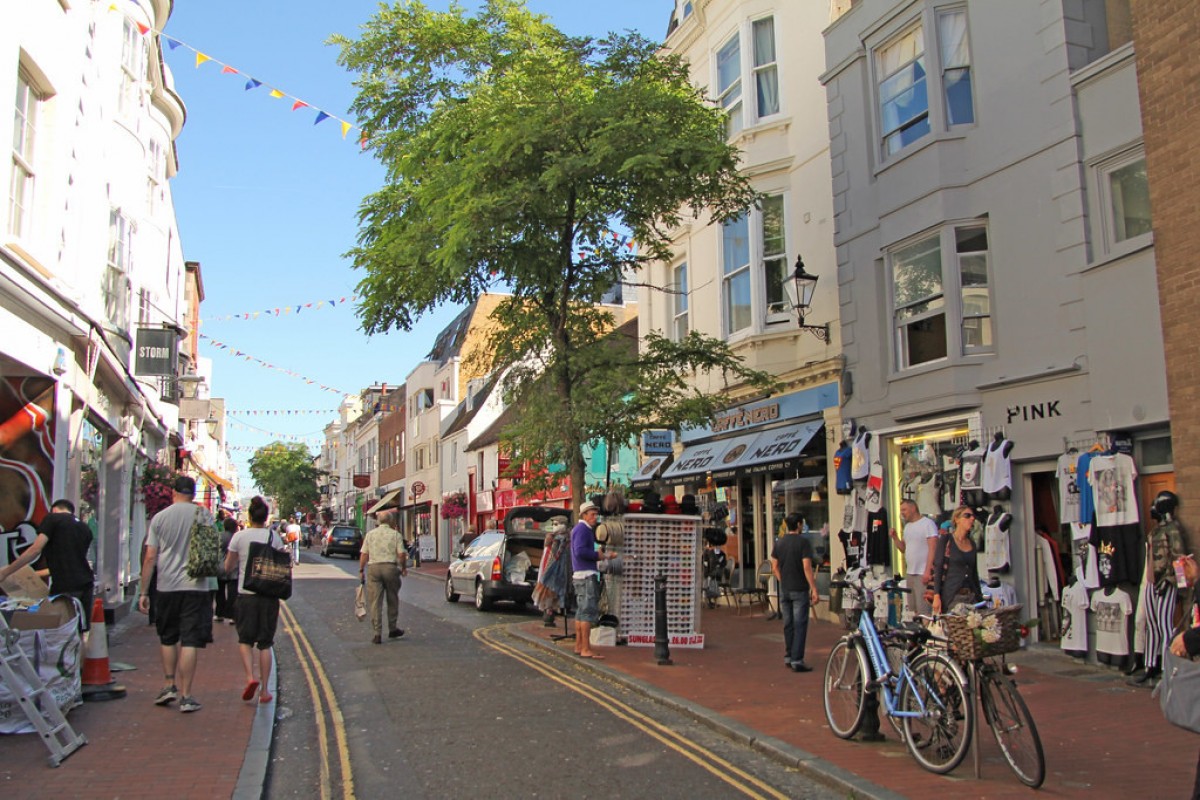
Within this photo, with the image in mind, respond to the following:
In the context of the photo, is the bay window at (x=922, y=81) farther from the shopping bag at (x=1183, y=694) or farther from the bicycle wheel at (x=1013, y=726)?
the shopping bag at (x=1183, y=694)

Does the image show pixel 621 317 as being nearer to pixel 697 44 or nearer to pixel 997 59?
pixel 697 44

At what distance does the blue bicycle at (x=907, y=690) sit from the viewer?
5.98m

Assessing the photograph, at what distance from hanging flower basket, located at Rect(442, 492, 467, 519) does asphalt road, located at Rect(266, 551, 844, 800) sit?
27.5m

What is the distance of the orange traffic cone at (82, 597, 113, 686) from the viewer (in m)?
8.49

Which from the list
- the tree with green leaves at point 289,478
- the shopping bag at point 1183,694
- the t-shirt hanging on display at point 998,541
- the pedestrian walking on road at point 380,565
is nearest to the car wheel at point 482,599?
the pedestrian walking on road at point 380,565

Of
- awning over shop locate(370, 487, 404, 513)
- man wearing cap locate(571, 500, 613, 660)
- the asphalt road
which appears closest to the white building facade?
the asphalt road

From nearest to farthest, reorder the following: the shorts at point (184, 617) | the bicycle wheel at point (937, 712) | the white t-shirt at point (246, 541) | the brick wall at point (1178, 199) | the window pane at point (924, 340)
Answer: the bicycle wheel at point (937, 712) → the shorts at point (184, 617) → the white t-shirt at point (246, 541) → the brick wall at point (1178, 199) → the window pane at point (924, 340)

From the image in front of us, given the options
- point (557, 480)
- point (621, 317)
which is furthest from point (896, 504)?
point (621, 317)

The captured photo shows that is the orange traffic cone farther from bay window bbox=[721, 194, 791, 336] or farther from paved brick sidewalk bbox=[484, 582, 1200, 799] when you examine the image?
bay window bbox=[721, 194, 791, 336]

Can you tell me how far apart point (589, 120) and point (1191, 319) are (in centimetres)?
717

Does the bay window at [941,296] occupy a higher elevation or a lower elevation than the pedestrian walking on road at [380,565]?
higher

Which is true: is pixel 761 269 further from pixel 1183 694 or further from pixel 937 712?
pixel 1183 694

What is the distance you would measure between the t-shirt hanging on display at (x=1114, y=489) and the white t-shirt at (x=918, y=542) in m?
1.83

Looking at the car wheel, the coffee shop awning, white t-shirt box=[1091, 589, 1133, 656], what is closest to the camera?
white t-shirt box=[1091, 589, 1133, 656]
